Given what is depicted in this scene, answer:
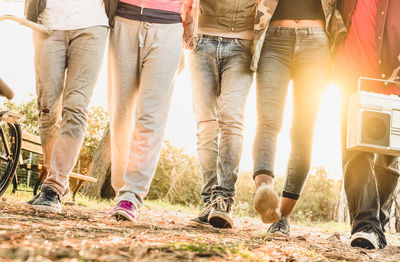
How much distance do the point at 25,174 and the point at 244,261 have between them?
425 inches

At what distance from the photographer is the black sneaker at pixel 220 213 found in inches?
121

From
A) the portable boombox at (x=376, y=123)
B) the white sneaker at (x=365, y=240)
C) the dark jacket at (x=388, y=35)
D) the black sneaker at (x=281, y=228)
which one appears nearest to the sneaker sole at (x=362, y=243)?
the white sneaker at (x=365, y=240)

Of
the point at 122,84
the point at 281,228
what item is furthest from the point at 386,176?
the point at 122,84

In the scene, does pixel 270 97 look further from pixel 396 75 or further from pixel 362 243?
pixel 362 243

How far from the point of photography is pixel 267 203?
259 centimetres

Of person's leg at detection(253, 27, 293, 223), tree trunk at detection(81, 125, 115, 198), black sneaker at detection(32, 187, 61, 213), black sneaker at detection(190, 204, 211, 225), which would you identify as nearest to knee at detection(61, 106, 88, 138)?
black sneaker at detection(32, 187, 61, 213)

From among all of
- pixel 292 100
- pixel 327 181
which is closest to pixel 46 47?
pixel 292 100

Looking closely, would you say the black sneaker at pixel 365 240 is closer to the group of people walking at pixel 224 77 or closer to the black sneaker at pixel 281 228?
the group of people walking at pixel 224 77

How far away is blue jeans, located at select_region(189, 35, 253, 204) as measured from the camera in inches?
Answer: 132

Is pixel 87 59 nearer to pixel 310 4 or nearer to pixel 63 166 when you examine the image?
pixel 63 166

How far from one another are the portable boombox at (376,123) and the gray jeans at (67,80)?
1901 millimetres

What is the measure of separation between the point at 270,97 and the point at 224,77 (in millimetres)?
482

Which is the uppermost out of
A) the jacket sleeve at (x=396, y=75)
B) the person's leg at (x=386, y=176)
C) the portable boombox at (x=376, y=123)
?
the jacket sleeve at (x=396, y=75)

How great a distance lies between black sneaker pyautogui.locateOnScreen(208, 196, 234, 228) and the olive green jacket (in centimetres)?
106
